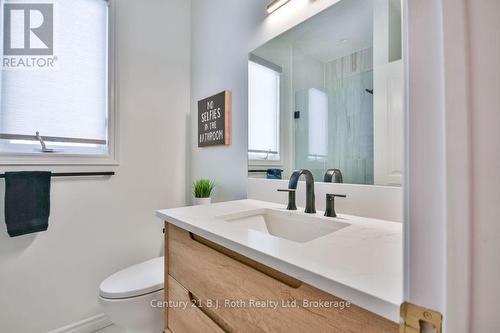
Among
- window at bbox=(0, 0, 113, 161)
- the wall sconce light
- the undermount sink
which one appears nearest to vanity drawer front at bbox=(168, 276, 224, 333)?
the undermount sink

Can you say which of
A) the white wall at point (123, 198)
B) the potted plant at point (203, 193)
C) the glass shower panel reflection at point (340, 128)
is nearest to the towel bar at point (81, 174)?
the white wall at point (123, 198)

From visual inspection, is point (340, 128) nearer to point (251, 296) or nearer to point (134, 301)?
point (251, 296)

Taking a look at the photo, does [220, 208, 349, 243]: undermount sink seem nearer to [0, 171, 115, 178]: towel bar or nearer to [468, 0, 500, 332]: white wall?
[468, 0, 500, 332]: white wall

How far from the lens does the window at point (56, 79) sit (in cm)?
125

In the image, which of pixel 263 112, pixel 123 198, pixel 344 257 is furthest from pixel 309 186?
pixel 123 198

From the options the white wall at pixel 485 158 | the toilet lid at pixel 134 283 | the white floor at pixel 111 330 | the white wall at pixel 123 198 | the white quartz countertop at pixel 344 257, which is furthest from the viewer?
the white floor at pixel 111 330

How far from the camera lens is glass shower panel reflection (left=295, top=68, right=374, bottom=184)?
882 millimetres

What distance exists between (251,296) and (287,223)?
0.45 metres

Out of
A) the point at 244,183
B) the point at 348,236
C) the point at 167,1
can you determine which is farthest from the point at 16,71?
the point at 348,236

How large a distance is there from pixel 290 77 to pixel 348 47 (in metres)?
0.32

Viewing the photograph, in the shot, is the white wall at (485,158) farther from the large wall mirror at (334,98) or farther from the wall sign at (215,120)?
the wall sign at (215,120)

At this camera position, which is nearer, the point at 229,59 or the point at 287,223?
the point at 287,223

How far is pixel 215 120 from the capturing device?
1568mm

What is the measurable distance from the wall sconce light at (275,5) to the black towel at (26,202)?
4.86ft
